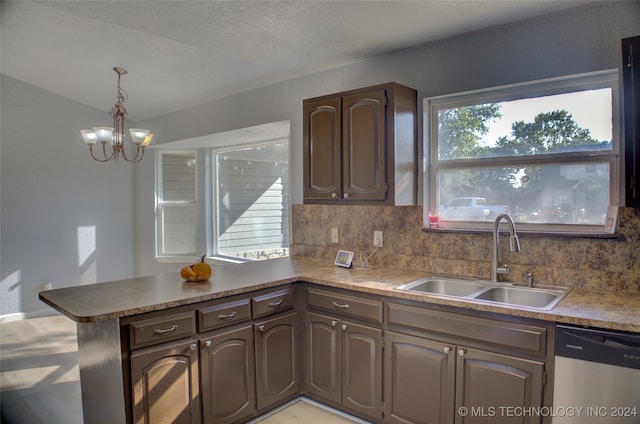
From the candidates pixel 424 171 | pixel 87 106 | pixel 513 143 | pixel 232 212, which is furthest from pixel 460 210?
pixel 87 106

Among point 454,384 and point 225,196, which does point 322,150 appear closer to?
point 454,384

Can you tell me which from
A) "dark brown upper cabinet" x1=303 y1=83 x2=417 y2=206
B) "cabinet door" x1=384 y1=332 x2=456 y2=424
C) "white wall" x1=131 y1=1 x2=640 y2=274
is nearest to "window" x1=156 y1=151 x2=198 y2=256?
"white wall" x1=131 y1=1 x2=640 y2=274

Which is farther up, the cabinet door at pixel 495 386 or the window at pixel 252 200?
the window at pixel 252 200

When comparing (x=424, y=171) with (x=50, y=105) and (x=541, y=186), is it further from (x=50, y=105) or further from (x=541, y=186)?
(x=50, y=105)

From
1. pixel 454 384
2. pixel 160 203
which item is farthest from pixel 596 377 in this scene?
pixel 160 203

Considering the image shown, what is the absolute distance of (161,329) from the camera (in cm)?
210

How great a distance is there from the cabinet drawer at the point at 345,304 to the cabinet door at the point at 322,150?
2.28ft

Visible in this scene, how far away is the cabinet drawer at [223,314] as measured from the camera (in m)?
2.28

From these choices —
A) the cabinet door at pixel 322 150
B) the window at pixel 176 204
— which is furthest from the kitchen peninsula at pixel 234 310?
the window at pixel 176 204

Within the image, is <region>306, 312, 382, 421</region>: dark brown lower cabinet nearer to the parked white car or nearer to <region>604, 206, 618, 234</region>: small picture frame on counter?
the parked white car

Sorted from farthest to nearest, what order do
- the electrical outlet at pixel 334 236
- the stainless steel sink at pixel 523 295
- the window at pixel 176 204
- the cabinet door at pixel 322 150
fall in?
the window at pixel 176 204
the electrical outlet at pixel 334 236
the cabinet door at pixel 322 150
the stainless steel sink at pixel 523 295

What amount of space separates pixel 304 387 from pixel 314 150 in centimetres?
166

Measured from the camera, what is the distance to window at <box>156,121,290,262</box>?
14.7 ft

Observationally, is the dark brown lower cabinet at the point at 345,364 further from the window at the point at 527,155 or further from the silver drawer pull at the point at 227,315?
the window at the point at 527,155
